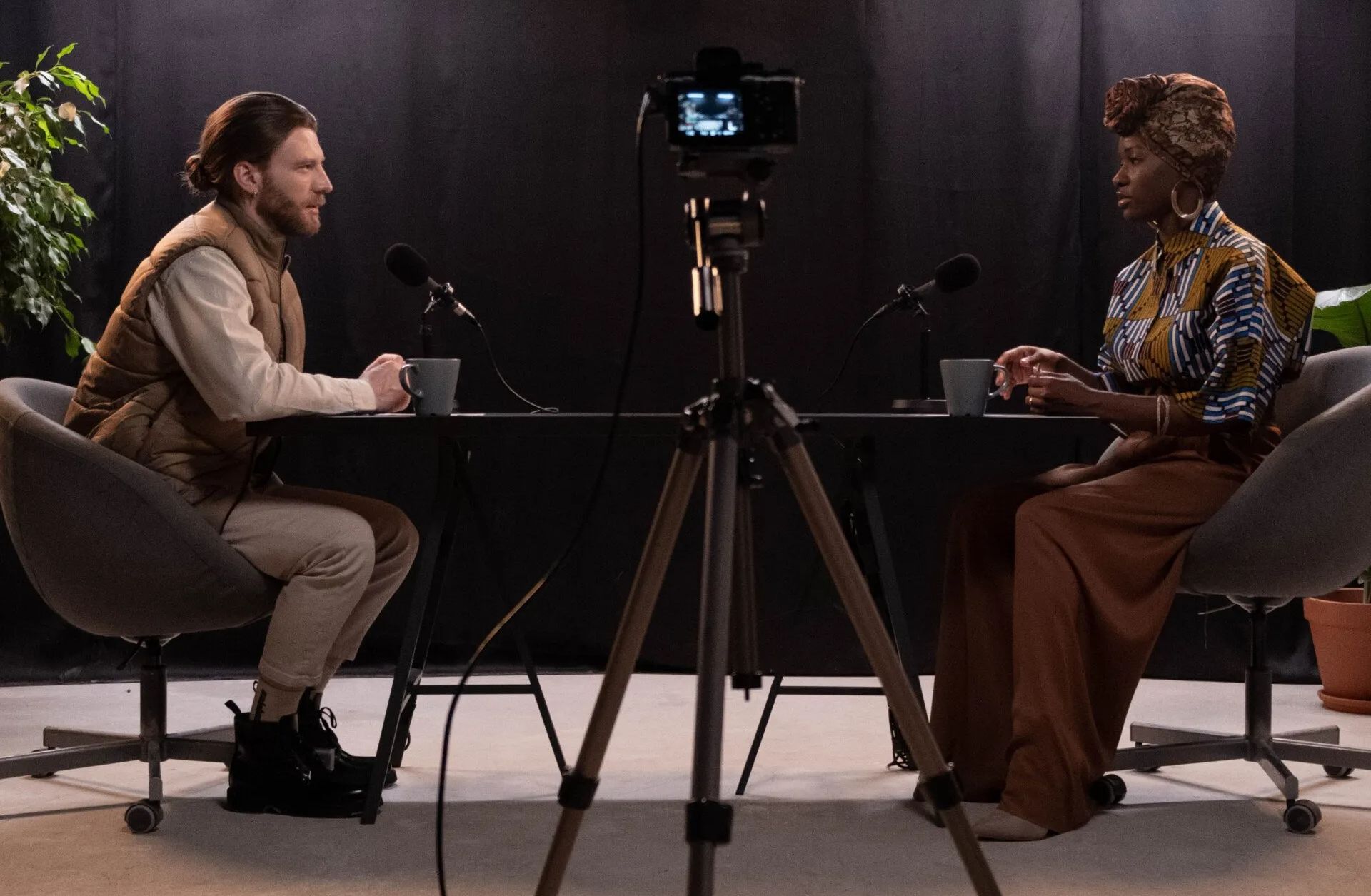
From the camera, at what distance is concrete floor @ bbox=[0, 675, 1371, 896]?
2.20 metres

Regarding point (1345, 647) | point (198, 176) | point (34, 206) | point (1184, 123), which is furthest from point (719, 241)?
point (1345, 647)

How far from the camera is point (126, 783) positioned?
286 cm

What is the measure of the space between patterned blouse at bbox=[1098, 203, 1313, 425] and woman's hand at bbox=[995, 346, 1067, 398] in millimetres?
147

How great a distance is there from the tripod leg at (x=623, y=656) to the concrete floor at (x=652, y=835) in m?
0.57

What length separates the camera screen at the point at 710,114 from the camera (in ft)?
5.25

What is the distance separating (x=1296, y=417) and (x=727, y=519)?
70.1 inches

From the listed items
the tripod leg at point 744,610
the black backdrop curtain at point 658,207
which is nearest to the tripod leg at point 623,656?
the tripod leg at point 744,610

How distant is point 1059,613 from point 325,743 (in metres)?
1.41

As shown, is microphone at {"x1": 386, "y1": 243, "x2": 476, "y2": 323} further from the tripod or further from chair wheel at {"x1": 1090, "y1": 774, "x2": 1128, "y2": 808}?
chair wheel at {"x1": 1090, "y1": 774, "x2": 1128, "y2": 808}

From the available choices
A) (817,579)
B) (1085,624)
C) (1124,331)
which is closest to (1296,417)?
(1124,331)

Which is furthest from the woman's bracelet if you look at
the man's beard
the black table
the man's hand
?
the man's beard

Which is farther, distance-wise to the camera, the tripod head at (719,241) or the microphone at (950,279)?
the microphone at (950,279)

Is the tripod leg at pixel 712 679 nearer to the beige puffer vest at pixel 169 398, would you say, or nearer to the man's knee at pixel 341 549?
the man's knee at pixel 341 549

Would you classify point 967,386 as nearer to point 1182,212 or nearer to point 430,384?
point 1182,212
